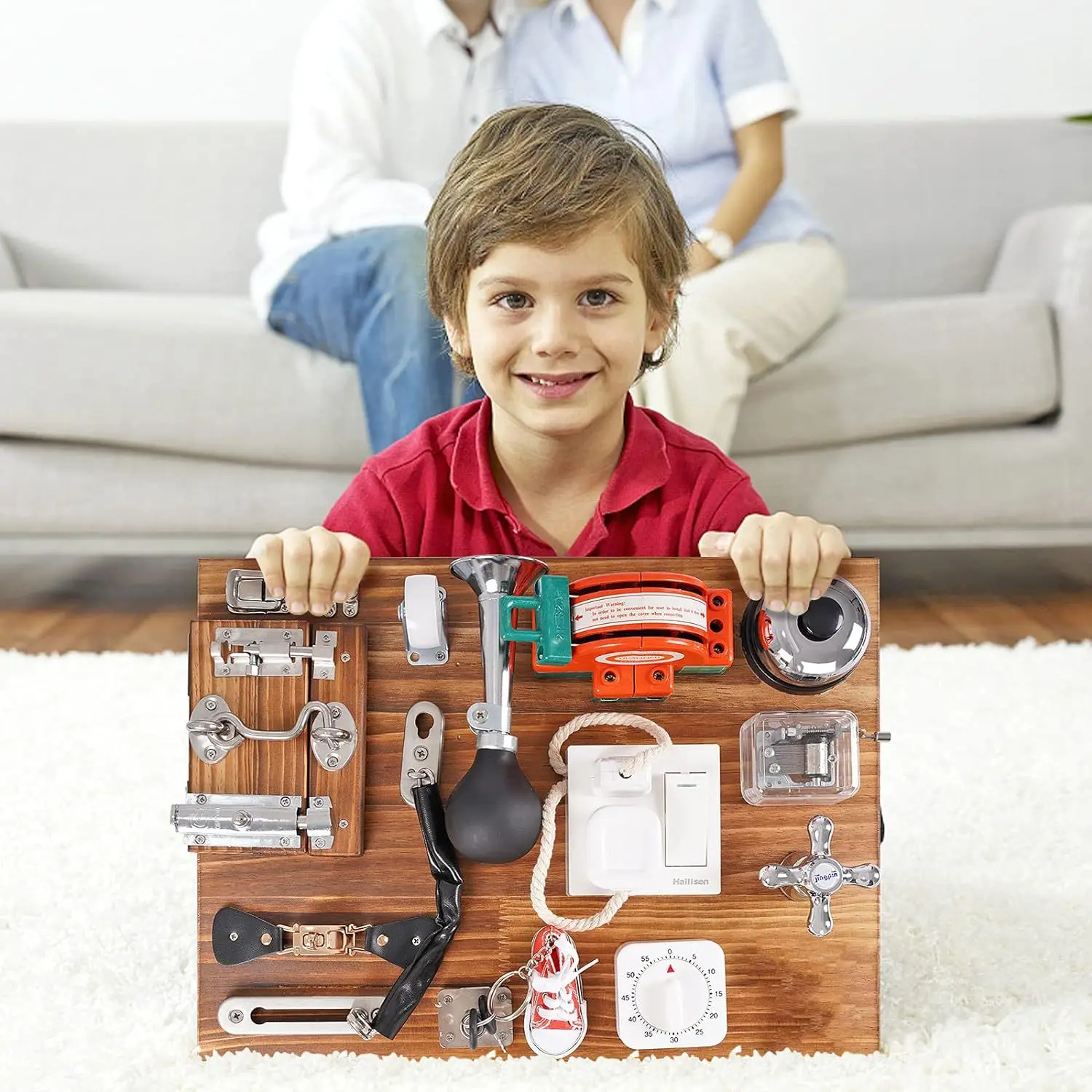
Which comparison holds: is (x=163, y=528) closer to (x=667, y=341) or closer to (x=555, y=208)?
(x=667, y=341)

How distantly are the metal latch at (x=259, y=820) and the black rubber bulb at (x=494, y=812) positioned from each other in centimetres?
8

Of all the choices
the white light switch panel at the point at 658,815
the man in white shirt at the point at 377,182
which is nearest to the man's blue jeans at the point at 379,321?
the man in white shirt at the point at 377,182

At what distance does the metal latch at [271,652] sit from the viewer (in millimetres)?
695

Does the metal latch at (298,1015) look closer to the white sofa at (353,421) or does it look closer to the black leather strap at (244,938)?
the black leather strap at (244,938)

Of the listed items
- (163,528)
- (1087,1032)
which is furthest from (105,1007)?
(163,528)

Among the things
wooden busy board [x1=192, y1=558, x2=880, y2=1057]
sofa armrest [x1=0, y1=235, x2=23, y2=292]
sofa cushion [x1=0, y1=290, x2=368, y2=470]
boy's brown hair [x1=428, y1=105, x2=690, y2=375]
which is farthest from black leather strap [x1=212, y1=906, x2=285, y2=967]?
sofa armrest [x1=0, y1=235, x2=23, y2=292]

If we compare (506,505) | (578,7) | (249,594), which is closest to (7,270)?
(578,7)

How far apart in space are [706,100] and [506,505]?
1146 millimetres

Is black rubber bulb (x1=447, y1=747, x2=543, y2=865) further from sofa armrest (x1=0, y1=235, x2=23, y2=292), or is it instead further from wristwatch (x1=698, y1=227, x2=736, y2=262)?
sofa armrest (x1=0, y1=235, x2=23, y2=292)

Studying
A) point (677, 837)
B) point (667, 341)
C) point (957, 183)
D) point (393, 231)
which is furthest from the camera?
point (957, 183)

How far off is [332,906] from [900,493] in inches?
50.4

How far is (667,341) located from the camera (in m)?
1.07

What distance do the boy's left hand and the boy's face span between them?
22 centimetres

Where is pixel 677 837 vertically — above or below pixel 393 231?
below
